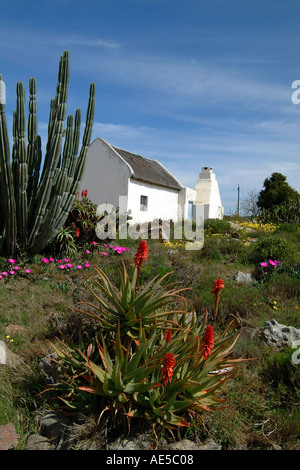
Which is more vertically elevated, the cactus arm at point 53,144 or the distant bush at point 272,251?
the cactus arm at point 53,144

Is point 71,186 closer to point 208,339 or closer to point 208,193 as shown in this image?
point 208,339

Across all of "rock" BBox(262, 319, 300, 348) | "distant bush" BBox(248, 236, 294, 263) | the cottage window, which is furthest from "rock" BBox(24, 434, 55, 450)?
the cottage window

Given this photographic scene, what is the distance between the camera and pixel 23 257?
791cm

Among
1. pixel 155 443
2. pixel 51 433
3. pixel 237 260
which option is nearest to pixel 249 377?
pixel 155 443

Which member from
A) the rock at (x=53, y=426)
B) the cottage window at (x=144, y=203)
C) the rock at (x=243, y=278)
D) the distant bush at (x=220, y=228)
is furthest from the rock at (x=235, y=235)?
the rock at (x=53, y=426)

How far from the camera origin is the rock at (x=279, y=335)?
458 cm

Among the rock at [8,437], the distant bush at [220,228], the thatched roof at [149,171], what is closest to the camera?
the rock at [8,437]

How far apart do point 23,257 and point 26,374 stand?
4379 mm

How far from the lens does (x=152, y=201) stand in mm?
18422

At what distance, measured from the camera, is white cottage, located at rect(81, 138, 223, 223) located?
16.6m

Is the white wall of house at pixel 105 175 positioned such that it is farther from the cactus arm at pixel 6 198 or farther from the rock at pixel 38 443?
the rock at pixel 38 443

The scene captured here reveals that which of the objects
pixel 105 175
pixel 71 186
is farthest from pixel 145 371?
pixel 105 175

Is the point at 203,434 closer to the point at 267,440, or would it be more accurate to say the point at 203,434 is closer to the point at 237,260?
the point at 267,440

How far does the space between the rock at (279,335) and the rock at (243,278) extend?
2.45 metres
